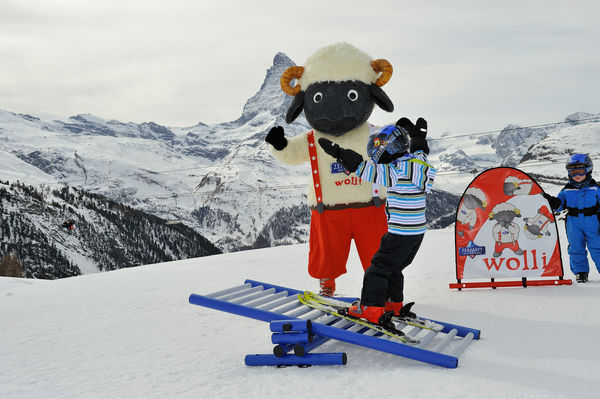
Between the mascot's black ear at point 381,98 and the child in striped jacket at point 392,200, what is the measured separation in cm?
117

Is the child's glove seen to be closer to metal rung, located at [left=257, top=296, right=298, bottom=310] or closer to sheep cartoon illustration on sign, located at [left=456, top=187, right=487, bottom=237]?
sheep cartoon illustration on sign, located at [left=456, top=187, right=487, bottom=237]

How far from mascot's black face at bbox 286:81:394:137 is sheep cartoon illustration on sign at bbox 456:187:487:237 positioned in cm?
138

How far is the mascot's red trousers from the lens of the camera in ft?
15.6

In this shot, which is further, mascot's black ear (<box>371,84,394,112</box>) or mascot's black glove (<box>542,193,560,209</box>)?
mascot's black glove (<box>542,193,560,209</box>)

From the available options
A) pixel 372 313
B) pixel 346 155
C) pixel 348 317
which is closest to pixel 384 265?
pixel 372 313

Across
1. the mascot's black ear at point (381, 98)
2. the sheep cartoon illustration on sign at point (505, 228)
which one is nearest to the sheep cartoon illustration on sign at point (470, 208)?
the sheep cartoon illustration on sign at point (505, 228)

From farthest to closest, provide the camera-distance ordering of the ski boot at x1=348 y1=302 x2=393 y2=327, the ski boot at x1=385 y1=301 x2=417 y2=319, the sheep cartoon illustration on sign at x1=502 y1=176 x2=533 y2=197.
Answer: the sheep cartoon illustration on sign at x1=502 y1=176 x2=533 y2=197 → the ski boot at x1=385 y1=301 x2=417 y2=319 → the ski boot at x1=348 y1=302 x2=393 y2=327

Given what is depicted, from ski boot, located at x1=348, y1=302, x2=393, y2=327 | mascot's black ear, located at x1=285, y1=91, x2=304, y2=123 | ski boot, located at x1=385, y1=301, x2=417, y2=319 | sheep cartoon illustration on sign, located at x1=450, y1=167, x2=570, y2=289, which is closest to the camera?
ski boot, located at x1=348, y1=302, x2=393, y2=327

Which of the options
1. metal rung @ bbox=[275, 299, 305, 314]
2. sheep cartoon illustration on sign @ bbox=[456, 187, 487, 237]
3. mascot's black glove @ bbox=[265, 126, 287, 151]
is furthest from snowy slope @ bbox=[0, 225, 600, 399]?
mascot's black glove @ bbox=[265, 126, 287, 151]

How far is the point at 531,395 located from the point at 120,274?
6834mm

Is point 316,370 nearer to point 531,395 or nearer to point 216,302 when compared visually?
point 216,302

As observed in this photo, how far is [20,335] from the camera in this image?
14.8 feet

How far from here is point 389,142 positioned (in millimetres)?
3760

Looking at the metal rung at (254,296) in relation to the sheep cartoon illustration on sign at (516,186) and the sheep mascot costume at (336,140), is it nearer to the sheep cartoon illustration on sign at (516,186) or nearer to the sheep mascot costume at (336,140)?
the sheep mascot costume at (336,140)
